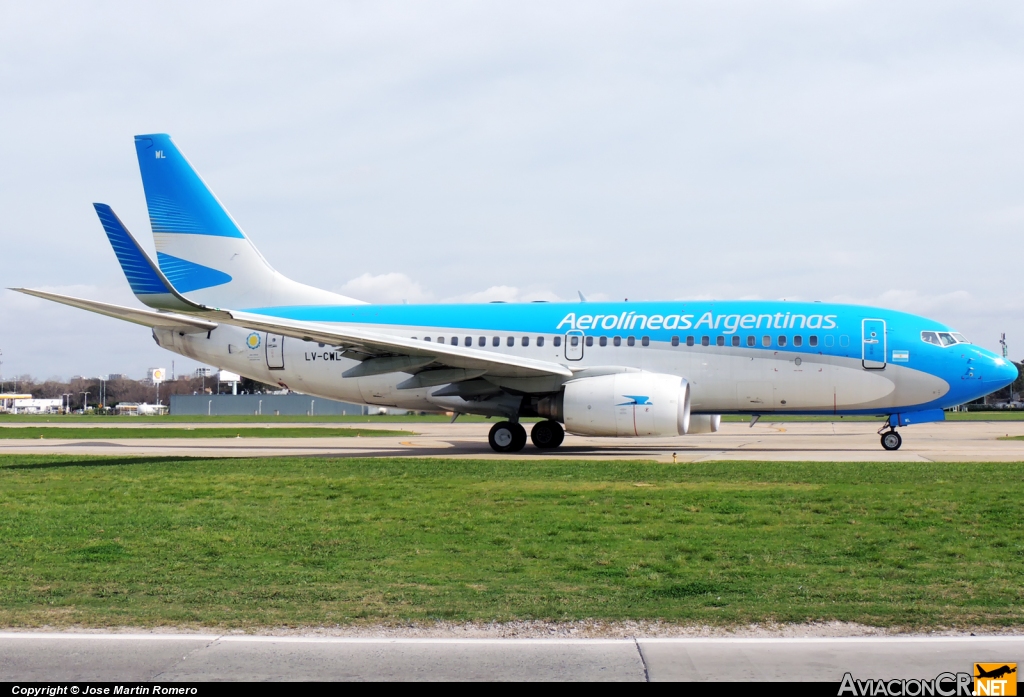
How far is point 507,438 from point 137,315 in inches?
383

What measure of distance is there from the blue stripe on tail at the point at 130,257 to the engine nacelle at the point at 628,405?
9470mm

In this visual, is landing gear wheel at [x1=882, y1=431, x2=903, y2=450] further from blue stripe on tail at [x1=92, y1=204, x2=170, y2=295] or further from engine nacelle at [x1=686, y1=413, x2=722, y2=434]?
blue stripe on tail at [x1=92, y1=204, x2=170, y2=295]

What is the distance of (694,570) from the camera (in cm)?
840

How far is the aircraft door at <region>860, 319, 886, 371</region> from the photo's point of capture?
2242 centimetres

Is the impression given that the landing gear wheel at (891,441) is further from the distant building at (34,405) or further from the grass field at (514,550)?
the distant building at (34,405)

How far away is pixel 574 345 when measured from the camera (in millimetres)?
24047

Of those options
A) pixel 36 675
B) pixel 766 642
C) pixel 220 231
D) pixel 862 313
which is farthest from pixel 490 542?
pixel 220 231

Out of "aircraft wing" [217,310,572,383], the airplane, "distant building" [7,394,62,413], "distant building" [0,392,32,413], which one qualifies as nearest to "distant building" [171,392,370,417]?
the airplane

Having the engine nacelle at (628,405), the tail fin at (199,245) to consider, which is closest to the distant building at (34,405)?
the tail fin at (199,245)

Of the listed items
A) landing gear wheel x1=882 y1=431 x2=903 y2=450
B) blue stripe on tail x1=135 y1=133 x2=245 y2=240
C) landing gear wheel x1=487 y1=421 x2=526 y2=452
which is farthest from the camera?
blue stripe on tail x1=135 y1=133 x2=245 y2=240

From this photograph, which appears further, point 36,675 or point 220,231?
point 220,231

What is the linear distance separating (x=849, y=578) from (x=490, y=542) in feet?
11.6

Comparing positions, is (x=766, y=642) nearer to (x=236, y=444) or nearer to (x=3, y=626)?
(x=3, y=626)

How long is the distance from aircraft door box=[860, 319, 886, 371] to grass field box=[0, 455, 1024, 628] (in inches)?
291
